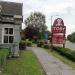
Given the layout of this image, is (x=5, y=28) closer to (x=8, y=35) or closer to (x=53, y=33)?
(x=8, y=35)

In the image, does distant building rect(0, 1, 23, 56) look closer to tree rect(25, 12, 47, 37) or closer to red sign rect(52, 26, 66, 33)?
red sign rect(52, 26, 66, 33)

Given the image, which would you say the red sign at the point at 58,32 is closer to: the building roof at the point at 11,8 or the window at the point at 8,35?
the building roof at the point at 11,8

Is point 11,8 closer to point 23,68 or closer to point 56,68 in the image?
point 56,68

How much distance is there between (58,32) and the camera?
35688mm

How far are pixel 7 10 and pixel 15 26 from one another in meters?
4.49

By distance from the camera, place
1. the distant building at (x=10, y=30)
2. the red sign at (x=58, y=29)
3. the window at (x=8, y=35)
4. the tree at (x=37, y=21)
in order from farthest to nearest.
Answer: the tree at (x=37, y=21)
the red sign at (x=58, y=29)
the window at (x=8, y=35)
the distant building at (x=10, y=30)

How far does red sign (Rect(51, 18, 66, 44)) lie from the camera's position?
114ft

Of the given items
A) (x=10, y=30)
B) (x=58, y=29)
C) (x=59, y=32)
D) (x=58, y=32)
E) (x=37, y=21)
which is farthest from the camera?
(x=37, y=21)

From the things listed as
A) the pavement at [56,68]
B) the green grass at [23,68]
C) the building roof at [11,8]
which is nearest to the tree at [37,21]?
the building roof at [11,8]

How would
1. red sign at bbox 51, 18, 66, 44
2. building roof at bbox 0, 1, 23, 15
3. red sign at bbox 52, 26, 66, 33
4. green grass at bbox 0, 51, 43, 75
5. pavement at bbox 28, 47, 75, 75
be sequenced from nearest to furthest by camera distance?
1. green grass at bbox 0, 51, 43, 75
2. pavement at bbox 28, 47, 75, 75
3. building roof at bbox 0, 1, 23, 15
4. red sign at bbox 52, 26, 66, 33
5. red sign at bbox 51, 18, 66, 44

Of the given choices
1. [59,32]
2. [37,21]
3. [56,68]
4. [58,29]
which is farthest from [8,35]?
[37,21]

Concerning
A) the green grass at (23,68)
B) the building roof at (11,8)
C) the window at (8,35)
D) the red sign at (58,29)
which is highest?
the building roof at (11,8)

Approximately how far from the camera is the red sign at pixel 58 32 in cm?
3488

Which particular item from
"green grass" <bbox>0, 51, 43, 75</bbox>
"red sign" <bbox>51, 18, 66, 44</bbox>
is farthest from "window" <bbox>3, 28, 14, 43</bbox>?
"red sign" <bbox>51, 18, 66, 44</bbox>
